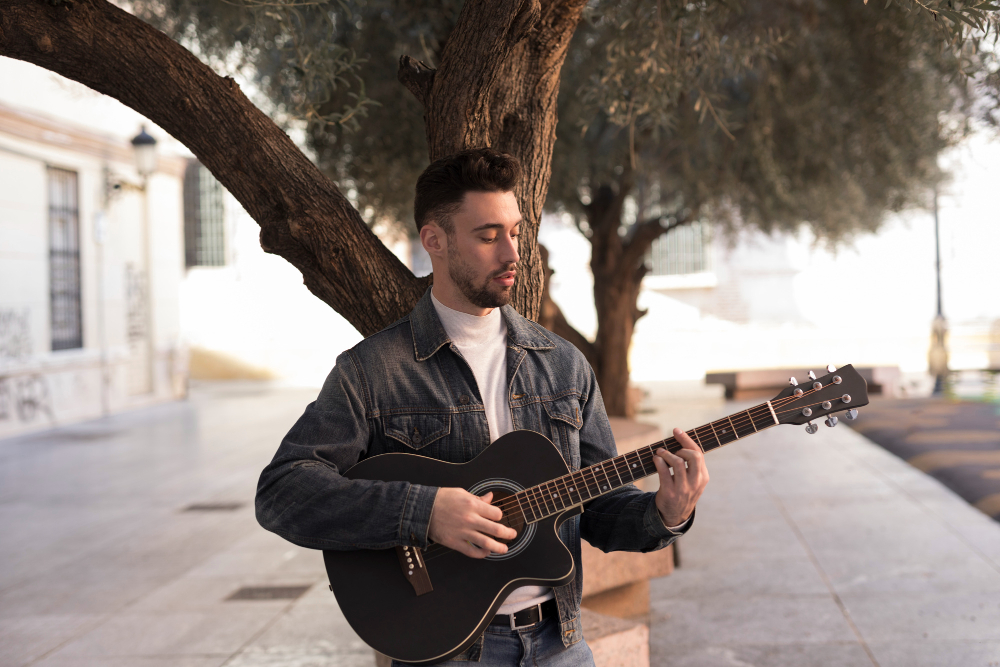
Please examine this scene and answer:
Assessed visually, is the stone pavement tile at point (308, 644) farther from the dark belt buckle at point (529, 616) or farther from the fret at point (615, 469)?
the fret at point (615, 469)

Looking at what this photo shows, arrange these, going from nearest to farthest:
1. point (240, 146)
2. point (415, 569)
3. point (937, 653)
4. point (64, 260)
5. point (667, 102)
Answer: point (415, 569), point (240, 146), point (667, 102), point (937, 653), point (64, 260)

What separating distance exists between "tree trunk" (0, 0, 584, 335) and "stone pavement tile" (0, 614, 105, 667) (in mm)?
3189

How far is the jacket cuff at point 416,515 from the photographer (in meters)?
1.80

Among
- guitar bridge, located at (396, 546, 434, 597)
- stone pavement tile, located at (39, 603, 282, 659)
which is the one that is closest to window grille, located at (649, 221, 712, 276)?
stone pavement tile, located at (39, 603, 282, 659)

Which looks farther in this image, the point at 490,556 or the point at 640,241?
the point at 640,241

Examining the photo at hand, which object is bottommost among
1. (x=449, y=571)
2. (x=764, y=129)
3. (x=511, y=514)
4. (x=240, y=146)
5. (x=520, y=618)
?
(x=520, y=618)

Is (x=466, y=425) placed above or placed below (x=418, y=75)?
below

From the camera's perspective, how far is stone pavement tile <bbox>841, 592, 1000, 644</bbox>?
→ 13.9 ft

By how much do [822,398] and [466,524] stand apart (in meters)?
0.94

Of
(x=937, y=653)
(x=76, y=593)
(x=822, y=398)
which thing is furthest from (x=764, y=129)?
(x=76, y=593)

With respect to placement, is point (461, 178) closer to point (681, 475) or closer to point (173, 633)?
point (681, 475)

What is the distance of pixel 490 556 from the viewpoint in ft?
6.30

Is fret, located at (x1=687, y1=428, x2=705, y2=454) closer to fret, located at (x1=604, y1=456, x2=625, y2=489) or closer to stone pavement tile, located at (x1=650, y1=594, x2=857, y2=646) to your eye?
fret, located at (x1=604, y1=456, x2=625, y2=489)

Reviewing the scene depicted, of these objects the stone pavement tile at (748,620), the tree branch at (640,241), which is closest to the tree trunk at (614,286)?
the tree branch at (640,241)
